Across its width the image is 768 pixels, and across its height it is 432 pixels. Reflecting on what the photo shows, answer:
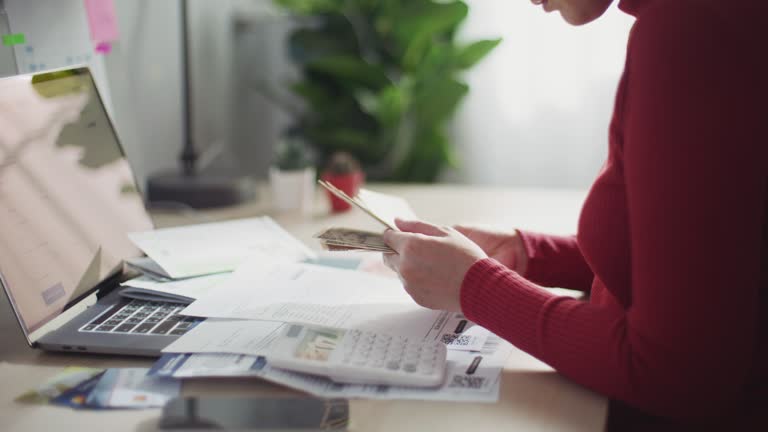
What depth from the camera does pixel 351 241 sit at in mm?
847

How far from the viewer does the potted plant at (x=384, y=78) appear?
1977 millimetres

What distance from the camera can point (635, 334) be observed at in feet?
2.10

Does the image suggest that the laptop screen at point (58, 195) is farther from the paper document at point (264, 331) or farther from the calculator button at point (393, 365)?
the calculator button at point (393, 365)

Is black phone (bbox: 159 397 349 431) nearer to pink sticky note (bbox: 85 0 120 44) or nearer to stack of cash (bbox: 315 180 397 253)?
stack of cash (bbox: 315 180 397 253)

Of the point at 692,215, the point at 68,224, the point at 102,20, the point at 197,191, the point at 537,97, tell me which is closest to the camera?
the point at 692,215

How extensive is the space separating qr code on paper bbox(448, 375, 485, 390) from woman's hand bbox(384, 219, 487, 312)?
0.27ft

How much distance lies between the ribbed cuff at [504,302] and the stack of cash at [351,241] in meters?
0.13

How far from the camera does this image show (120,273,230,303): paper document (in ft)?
2.94

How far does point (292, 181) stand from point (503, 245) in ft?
1.76

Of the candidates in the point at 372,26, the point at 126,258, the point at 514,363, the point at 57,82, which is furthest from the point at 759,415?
the point at 372,26

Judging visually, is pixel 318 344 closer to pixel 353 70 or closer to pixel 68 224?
pixel 68 224

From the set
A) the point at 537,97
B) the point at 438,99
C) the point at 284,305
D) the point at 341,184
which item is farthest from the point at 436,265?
the point at 537,97

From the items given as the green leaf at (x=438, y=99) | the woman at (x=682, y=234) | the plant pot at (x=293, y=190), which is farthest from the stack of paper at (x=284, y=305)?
the green leaf at (x=438, y=99)

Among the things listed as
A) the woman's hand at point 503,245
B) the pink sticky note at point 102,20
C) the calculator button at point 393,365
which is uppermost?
the pink sticky note at point 102,20
